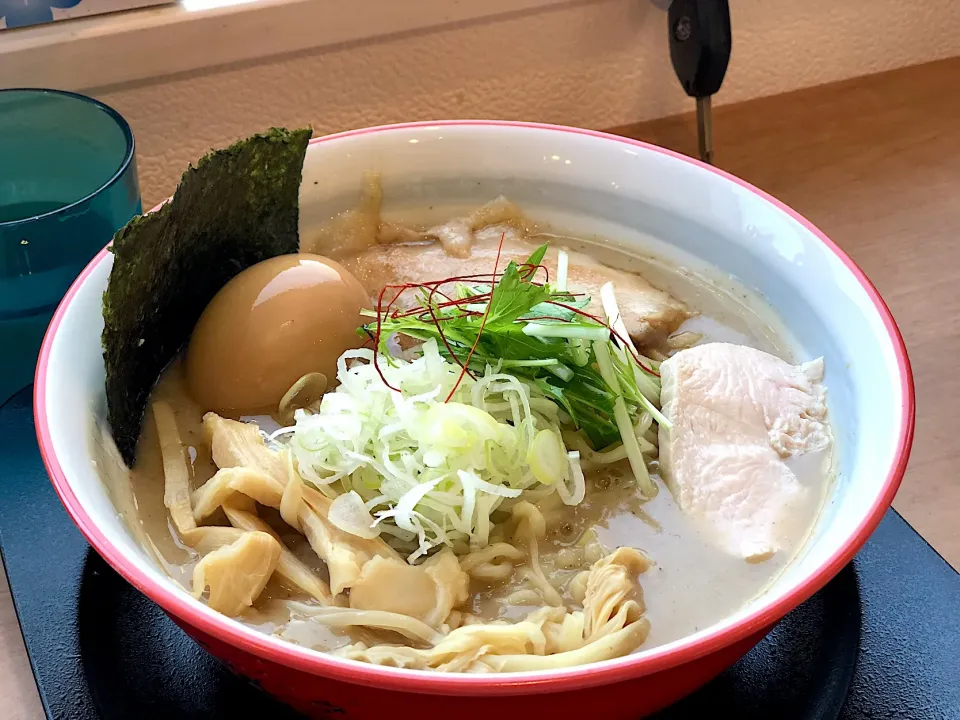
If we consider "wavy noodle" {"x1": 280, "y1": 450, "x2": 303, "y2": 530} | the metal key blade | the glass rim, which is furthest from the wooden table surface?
the glass rim

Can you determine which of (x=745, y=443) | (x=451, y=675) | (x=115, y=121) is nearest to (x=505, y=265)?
(x=745, y=443)

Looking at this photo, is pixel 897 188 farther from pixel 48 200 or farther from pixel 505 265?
pixel 48 200

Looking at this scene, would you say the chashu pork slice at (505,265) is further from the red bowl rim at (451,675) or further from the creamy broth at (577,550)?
the red bowl rim at (451,675)

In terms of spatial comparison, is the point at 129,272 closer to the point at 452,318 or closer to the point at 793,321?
the point at 452,318

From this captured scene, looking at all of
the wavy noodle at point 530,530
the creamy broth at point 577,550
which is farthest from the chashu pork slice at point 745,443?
the wavy noodle at point 530,530

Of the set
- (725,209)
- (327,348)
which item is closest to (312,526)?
(327,348)

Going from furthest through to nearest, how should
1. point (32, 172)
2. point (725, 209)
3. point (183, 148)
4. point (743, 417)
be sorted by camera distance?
point (183, 148), point (32, 172), point (725, 209), point (743, 417)

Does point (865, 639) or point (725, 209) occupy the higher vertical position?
point (725, 209)

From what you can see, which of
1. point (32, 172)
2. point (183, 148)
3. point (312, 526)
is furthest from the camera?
point (183, 148)
